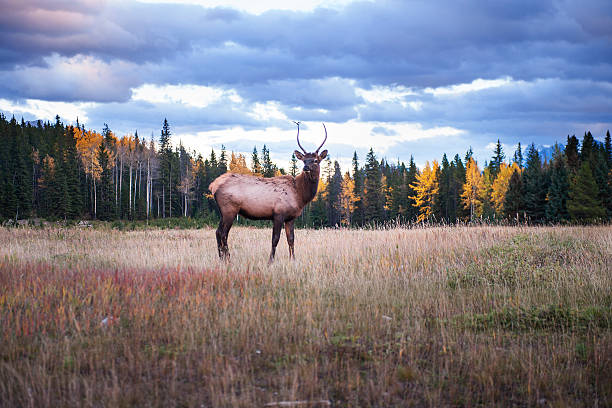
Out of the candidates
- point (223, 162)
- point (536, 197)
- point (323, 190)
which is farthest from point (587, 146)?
point (223, 162)

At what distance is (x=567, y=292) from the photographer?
7.45 metres

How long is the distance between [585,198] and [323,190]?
53557mm

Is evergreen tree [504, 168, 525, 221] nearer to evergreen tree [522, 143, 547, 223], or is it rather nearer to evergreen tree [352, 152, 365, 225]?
evergreen tree [522, 143, 547, 223]

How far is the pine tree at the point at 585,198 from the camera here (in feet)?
154

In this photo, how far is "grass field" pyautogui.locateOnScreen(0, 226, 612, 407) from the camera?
3.87 meters

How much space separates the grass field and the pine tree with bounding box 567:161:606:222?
4581cm

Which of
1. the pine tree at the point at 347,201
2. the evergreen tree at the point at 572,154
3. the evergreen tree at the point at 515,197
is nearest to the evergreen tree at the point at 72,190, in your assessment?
the pine tree at the point at 347,201

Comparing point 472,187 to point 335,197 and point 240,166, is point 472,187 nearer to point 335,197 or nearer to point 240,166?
point 335,197

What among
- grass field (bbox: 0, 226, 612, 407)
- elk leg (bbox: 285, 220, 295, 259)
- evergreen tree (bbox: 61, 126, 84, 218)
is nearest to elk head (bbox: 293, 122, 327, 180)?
elk leg (bbox: 285, 220, 295, 259)

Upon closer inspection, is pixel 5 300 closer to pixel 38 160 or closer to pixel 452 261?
pixel 452 261

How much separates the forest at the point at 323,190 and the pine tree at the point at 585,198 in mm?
129

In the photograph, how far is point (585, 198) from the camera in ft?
156

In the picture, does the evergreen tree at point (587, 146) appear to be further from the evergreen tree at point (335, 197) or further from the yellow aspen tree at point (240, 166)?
the yellow aspen tree at point (240, 166)

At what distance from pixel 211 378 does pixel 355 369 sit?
59.3 inches
